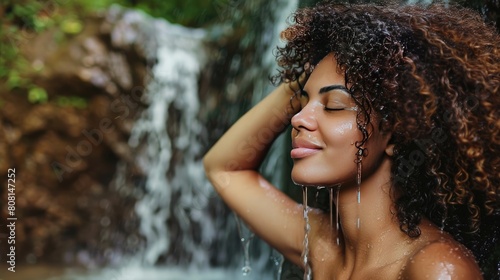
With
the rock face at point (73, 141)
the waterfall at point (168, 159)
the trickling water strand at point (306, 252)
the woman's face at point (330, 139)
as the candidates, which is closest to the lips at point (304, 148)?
the woman's face at point (330, 139)

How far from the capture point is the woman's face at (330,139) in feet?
7.93

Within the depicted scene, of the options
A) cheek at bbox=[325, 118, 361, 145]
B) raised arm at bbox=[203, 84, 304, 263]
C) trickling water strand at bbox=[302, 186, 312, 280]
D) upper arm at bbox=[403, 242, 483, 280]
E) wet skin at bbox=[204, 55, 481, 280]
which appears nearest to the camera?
upper arm at bbox=[403, 242, 483, 280]

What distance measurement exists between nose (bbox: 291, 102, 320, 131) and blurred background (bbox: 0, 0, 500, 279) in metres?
3.50

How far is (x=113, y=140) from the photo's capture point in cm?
628

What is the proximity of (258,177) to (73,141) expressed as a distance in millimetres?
3520

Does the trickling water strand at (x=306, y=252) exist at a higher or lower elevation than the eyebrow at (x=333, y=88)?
lower

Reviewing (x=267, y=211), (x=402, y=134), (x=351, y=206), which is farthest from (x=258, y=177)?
(x=402, y=134)

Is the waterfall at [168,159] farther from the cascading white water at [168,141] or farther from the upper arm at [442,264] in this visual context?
the upper arm at [442,264]

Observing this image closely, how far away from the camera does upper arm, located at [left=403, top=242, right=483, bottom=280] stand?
2.14m

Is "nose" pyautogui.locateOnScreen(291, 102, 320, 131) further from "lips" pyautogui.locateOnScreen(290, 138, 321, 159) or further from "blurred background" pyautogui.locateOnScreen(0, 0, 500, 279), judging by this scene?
"blurred background" pyautogui.locateOnScreen(0, 0, 500, 279)

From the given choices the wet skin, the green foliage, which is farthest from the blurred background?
the wet skin

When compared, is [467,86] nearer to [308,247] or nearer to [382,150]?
[382,150]

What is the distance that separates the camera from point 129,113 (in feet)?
20.6

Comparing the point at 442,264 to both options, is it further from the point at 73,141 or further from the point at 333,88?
the point at 73,141
